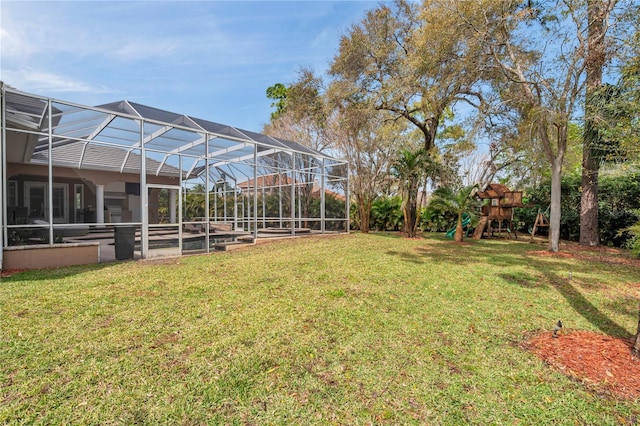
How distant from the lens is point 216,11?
26.8 ft

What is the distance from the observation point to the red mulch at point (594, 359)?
93.6 inches

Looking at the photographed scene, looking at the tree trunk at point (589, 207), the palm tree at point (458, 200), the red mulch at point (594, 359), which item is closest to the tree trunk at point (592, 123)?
the tree trunk at point (589, 207)

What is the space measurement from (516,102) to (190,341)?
11518 mm

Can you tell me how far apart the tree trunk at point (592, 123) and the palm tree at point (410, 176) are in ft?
16.6

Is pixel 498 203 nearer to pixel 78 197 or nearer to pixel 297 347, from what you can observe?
pixel 297 347

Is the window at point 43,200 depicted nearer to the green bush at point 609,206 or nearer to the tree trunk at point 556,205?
the tree trunk at point 556,205

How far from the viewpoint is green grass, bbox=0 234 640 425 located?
2.10 meters

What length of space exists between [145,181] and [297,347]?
705 centimetres

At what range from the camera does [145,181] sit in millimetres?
7969

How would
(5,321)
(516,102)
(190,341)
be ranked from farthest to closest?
(516,102)
(5,321)
(190,341)

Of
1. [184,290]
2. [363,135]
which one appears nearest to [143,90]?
[363,135]

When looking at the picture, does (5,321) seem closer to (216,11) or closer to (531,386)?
(531,386)

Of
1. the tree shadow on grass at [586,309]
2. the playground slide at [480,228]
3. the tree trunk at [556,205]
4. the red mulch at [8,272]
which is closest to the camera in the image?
the tree shadow on grass at [586,309]

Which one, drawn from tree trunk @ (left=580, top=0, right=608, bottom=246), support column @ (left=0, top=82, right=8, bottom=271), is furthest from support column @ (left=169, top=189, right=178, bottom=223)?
tree trunk @ (left=580, top=0, right=608, bottom=246)
